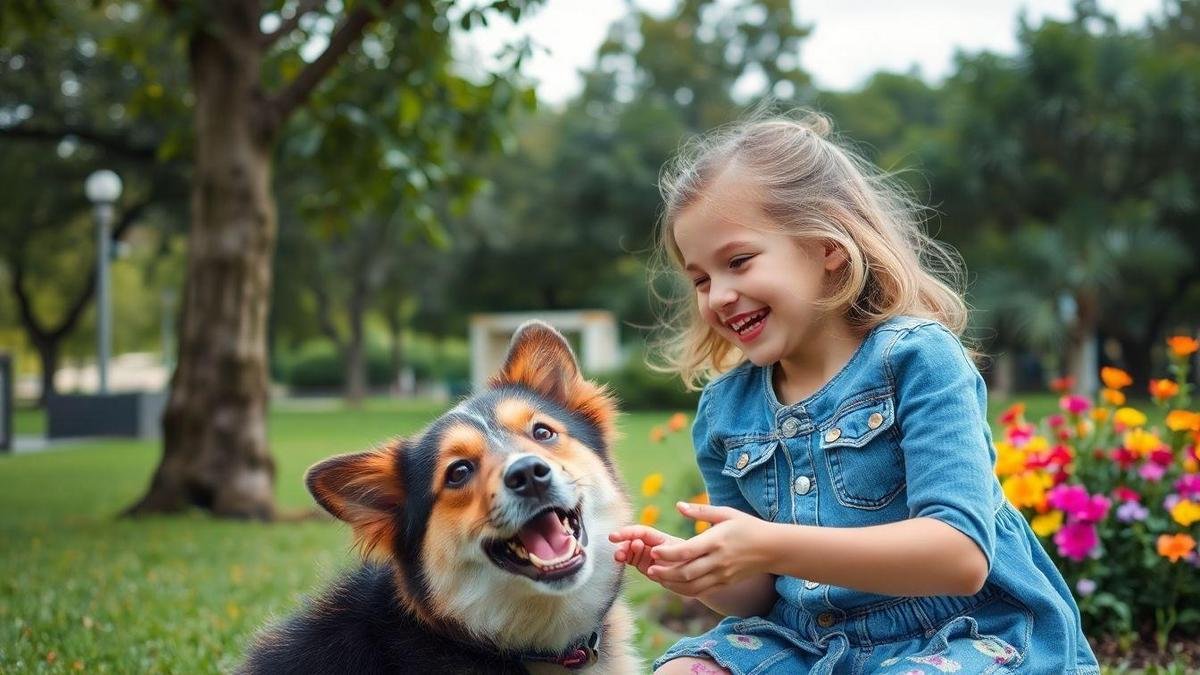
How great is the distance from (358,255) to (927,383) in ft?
109

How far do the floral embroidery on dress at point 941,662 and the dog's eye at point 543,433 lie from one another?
1.19m

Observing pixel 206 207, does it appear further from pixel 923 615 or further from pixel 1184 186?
pixel 1184 186

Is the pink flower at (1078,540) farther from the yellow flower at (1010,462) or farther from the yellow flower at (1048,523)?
the yellow flower at (1010,462)

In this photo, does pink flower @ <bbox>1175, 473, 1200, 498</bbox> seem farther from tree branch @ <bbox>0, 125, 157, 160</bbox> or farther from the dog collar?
tree branch @ <bbox>0, 125, 157, 160</bbox>

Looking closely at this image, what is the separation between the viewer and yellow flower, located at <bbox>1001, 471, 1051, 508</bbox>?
14.3ft

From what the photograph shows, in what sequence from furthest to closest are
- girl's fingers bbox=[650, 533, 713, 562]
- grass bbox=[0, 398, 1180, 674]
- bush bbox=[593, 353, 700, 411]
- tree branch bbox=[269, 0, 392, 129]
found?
bush bbox=[593, 353, 700, 411] < tree branch bbox=[269, 0, 392, 129] < grass bbox=[0, 398, 1180, 674] < girl's fingers bbox=[650, 533, 713, 562]

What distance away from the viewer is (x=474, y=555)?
9.45 ft

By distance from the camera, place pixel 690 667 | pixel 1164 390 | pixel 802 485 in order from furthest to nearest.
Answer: pixel 1164 390, pixel 690 667, pixel 802 485

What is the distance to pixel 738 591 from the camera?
310 centimetres

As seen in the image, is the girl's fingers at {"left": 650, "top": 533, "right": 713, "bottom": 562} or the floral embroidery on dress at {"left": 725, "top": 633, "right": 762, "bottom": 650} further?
the floral embroidery on dress at {"left": 725, "top": 633, "right": 762, "bottom": 650}

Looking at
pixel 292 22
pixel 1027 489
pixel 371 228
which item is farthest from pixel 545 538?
pixel 371 228

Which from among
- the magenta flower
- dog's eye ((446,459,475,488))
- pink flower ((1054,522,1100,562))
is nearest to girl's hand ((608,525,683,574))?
dog's eye ((446,459,475,488))

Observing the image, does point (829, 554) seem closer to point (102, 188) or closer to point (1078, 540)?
point (1078, 540)

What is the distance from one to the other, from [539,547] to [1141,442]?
2.97m
